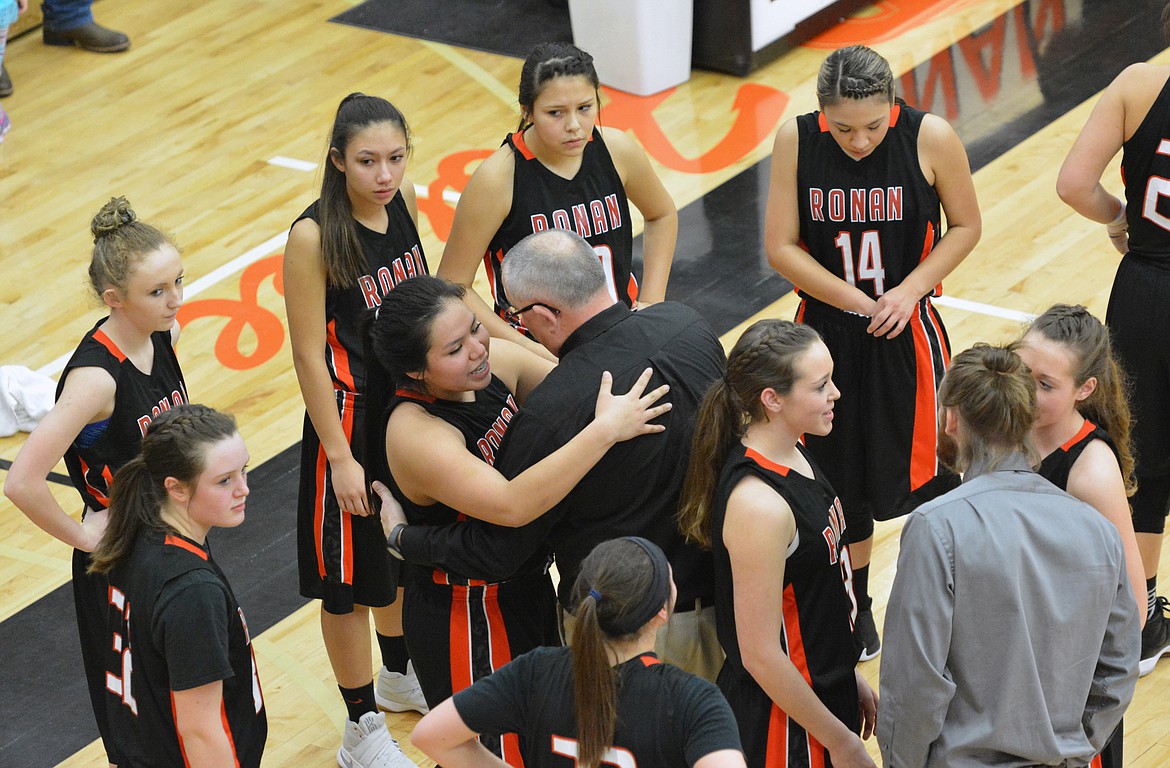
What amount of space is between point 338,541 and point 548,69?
1.40 m

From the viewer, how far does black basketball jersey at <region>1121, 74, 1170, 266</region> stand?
360cm

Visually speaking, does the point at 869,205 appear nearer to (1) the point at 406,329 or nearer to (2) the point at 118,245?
(1) the point at 406,329

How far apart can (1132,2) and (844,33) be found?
1.67 m

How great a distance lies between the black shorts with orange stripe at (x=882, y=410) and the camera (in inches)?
153

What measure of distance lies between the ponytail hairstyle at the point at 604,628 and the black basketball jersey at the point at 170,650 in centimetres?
89

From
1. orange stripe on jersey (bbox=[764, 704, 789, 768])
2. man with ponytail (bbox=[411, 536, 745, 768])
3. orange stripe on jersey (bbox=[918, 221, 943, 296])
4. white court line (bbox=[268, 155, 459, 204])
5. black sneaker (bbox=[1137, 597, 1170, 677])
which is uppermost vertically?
man with ponytail (bbox=[411, 536, 745, 768])

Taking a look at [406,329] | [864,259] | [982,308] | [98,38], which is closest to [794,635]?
[406,329]

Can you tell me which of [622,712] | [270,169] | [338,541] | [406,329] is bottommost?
[270,169]

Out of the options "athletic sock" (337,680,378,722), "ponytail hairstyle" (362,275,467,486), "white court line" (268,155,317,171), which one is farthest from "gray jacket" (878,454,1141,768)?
"white court line" (268,155,317,171)

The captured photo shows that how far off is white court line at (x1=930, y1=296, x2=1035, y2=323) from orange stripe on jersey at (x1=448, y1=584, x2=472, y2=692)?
319cm

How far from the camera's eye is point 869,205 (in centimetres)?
373

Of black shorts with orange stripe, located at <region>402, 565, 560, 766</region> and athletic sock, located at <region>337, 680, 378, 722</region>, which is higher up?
black shorts with orange stripe, located at <region>402, 565, 560, 766</region>

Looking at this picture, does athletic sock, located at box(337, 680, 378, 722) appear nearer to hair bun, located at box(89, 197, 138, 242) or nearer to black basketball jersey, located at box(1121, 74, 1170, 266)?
hair bun, located at box(89, 197, 138, 242)

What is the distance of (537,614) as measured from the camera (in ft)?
10.8
